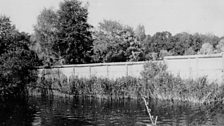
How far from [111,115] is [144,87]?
869 cm

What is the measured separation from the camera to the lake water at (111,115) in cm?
1695

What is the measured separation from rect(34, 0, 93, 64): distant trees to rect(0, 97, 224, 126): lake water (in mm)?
A: 22435

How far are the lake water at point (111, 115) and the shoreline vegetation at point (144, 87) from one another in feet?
5.59

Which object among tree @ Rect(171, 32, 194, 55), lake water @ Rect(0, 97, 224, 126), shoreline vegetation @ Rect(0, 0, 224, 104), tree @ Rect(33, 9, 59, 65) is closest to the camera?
lake water @ Rect(0, 97, 224, 126)

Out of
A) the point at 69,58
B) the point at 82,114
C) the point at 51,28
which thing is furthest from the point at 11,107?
the point at 51,28

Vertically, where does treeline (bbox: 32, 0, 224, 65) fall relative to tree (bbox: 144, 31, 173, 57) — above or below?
below

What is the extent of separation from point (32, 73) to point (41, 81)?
82.3 inches

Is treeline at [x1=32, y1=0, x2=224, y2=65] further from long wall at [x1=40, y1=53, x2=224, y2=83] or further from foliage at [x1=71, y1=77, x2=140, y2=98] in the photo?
foliage at [x1=71, y1=77, x2=140, y2=98]

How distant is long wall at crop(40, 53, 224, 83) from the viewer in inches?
1012

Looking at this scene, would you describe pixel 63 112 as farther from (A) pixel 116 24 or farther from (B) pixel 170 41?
(B) pixel 170 41

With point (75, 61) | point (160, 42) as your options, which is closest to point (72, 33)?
point (75, 61)

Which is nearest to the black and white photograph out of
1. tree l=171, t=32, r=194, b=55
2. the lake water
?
the lake water

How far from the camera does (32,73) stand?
3616 centimetres

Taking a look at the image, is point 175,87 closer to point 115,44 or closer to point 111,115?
point 111,115
